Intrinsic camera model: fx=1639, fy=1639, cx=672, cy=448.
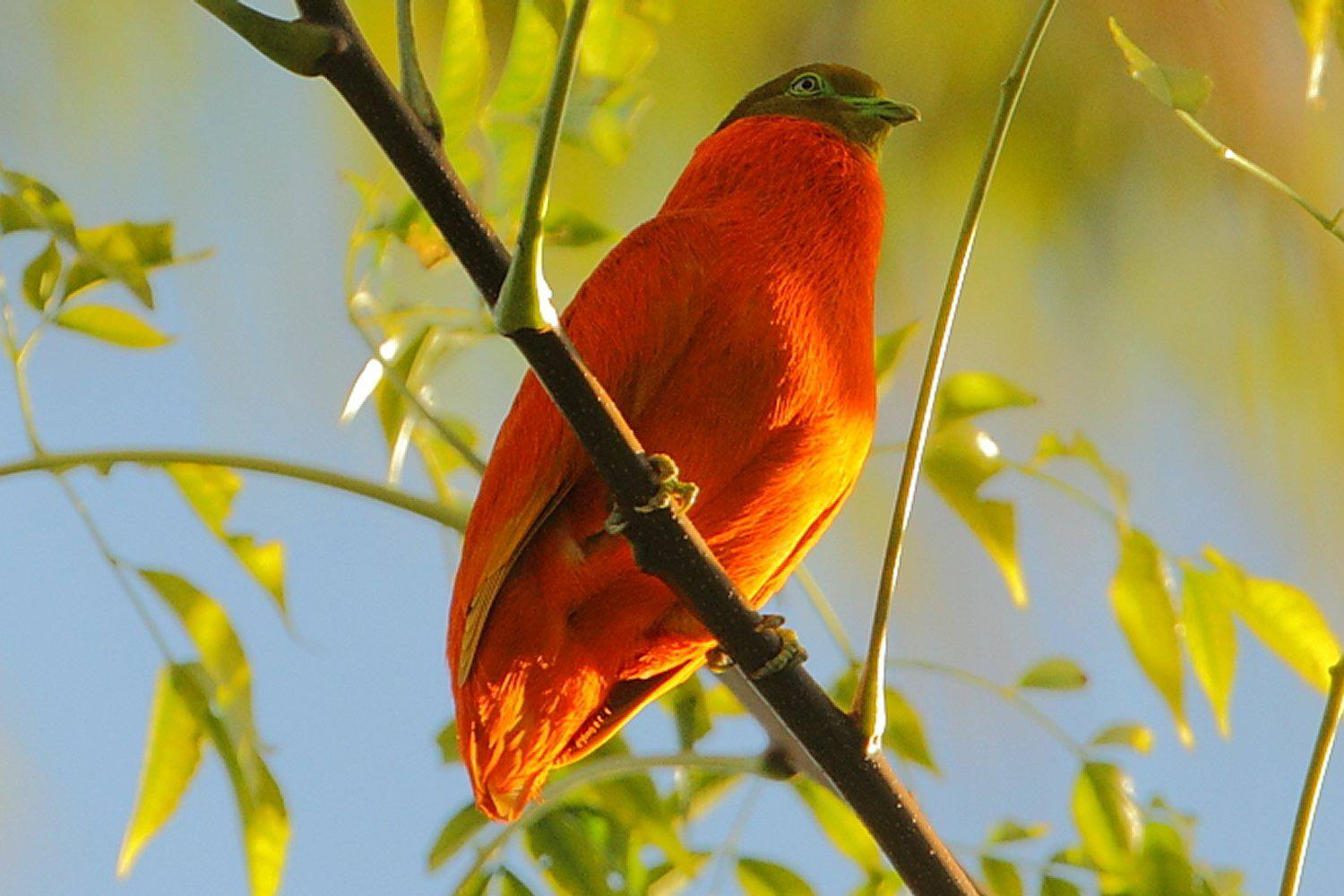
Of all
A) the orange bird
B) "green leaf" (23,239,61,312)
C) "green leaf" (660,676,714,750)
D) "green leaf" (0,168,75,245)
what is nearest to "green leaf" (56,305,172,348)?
"green leaf" (23,239,61,312)

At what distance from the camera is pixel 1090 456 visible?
161 centimetres

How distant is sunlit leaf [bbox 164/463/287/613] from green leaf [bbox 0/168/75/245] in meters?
0.26

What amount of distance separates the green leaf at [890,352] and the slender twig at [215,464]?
1.88ft

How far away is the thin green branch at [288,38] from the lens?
897 millimetres

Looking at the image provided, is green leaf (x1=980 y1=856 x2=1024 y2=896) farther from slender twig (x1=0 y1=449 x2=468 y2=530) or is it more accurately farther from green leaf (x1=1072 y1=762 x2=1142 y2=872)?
slender twig (x1=0 y1=449 x2=468 y2=530)

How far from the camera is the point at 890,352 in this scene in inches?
73.4

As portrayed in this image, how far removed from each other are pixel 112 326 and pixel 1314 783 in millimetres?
1258

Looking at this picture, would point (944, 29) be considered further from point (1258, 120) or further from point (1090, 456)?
point (1090, 456)

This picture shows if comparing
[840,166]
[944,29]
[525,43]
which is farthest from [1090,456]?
[944,29]

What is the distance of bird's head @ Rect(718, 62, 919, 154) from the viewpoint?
1853mm

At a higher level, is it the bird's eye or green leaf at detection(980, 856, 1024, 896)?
the bird's eye

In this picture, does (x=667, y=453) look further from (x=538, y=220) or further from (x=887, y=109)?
(x=887, y=109)

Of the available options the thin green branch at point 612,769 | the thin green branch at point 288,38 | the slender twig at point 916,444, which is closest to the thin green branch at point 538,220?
the thin green branch at point 288,38

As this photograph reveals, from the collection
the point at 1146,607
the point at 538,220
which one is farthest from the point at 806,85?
the point at 538,220
